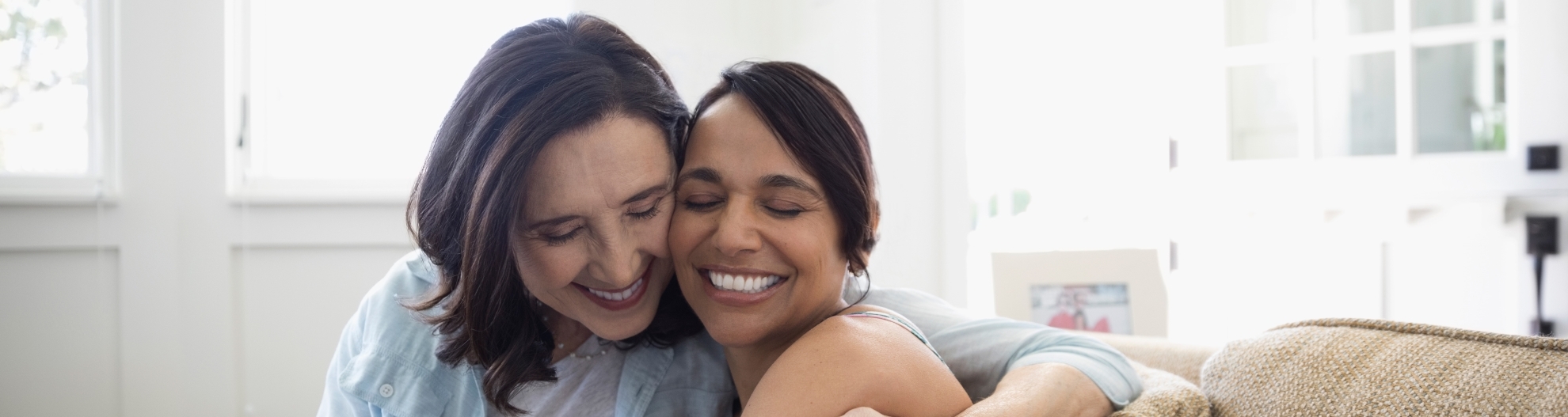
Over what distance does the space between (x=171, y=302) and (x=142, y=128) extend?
0.47 meters

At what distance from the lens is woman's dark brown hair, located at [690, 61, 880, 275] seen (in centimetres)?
105

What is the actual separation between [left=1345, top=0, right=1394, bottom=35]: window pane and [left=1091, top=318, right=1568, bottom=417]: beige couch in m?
2.12

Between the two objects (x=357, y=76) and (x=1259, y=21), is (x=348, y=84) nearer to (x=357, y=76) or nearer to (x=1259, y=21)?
(x=357, y=76)

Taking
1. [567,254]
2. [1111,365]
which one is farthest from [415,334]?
[1111,365]

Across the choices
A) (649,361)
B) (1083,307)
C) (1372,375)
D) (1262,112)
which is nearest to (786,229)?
(649,361)

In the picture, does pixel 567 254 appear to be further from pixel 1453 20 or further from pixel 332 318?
pixel 1453 20

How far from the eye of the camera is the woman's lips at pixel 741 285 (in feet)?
3.50

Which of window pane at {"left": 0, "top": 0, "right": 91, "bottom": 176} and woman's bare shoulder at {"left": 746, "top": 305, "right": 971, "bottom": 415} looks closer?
woman's bare shoulder at {"left": 746, "top": 305, "right": 971, "bottom": 415}

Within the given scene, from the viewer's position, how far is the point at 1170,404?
1.04 meters

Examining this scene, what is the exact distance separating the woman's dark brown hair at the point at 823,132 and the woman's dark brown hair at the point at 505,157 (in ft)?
0.44

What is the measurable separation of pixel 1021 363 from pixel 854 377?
0.28 m

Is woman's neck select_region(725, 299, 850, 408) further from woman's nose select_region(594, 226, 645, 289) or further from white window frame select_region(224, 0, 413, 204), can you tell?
white window frame select_region(224, 0, 413, 204)

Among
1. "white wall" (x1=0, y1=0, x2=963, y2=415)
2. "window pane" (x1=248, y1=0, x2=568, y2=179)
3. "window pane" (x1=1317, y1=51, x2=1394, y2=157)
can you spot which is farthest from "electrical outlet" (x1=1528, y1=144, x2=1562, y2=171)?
"white wall" (x1=0, y1=0, x2=963, y2=415)

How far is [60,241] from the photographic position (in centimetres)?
233
